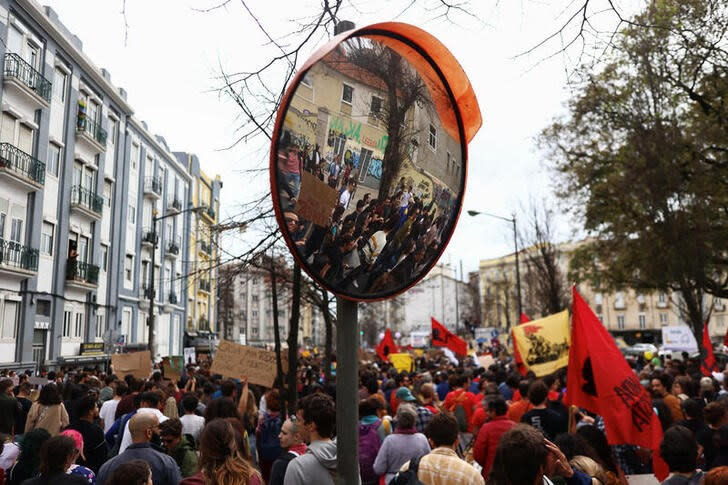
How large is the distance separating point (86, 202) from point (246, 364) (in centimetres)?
2340

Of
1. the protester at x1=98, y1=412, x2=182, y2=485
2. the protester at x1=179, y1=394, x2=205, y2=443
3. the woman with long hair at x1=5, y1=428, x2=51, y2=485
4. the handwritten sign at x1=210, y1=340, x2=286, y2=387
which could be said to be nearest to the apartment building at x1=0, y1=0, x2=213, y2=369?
the handwritten sign at x1=210, y1=340, x2=286, y2=387

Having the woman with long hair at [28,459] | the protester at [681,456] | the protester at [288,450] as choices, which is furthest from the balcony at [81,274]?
the protester at [681,456]

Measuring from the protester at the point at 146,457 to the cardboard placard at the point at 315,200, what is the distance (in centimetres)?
361

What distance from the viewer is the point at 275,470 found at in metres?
5.07

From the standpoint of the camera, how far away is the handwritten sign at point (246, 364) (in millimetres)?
9156

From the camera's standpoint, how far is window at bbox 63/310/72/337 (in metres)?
28.0

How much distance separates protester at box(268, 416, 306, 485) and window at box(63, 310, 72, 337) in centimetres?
2553

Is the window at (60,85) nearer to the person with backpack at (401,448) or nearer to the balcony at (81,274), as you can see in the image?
the balcony at (81,274)

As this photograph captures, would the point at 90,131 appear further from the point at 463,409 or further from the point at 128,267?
the point at 463,409

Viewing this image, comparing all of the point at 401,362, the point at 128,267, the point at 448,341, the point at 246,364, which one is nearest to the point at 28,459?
the point at 246,364

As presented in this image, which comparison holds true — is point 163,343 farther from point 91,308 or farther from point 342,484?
point 342,484

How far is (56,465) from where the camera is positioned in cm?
436

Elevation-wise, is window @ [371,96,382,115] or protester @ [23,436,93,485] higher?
window @ [371,96,382,115]

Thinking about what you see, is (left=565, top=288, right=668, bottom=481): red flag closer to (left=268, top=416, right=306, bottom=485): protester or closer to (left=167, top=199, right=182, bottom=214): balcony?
(left=268, top=416, right=306, bottom=485): protester
